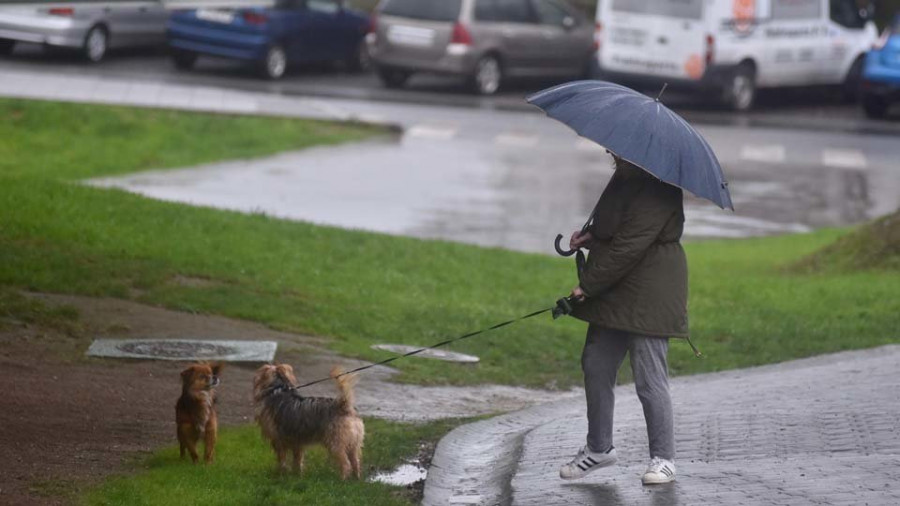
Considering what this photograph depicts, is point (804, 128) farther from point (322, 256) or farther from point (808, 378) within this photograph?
point (808, 378)

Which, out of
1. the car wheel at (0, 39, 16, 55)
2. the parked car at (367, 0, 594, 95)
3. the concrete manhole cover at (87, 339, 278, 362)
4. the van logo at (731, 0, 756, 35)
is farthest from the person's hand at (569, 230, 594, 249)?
the car wheel at (0, 39, 16, 55)

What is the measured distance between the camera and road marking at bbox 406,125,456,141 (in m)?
24.1

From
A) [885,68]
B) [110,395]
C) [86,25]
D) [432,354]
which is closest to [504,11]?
[885,68]

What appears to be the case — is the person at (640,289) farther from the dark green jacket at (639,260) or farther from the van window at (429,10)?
the van window at (429,10)

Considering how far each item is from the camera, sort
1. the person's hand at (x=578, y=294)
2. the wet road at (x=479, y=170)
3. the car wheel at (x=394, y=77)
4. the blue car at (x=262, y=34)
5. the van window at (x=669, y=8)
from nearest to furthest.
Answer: the person's hand at (x=578, y=294) → the wet road at (x=479, y=170) → the van window at (x=669, y=8) → the blue car at (x=262, y=34) → the car wheel at (x=394, y=77)

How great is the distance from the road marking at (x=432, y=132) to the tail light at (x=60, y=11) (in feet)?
23.5

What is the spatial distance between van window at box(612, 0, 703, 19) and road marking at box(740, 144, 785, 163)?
11.0 feet

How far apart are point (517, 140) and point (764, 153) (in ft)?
12.5

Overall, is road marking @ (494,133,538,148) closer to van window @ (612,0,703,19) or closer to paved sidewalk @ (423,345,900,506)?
van window @ (612,0,703,19)

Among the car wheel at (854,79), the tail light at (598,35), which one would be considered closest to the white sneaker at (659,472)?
the tail light at (598,35)

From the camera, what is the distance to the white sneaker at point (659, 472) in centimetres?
720

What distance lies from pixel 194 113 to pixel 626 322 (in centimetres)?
1667

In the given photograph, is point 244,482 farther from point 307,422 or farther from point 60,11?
point 60,11

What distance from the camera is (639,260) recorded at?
7070mm
